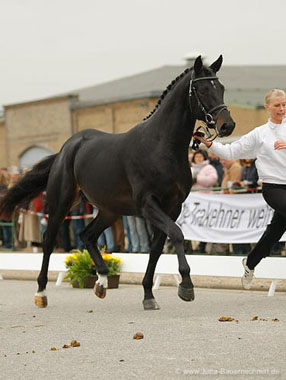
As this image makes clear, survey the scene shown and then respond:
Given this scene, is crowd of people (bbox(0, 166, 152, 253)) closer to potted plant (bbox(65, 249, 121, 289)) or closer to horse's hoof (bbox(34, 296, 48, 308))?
potted plant (bbox(65, 249, 121, 289))

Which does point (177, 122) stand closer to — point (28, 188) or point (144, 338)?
point (144, 338)

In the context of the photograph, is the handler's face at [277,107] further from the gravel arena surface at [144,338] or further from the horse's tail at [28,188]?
the horse's tail at [28,188]

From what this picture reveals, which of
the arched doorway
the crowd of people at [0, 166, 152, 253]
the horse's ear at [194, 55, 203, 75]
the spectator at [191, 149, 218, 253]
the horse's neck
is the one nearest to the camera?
the horse's ear at [194, 55, 203, 75]

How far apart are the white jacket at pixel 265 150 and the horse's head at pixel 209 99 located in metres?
0.71

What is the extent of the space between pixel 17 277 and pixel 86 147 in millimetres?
4738

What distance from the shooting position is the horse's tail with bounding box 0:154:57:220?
11.7 meters

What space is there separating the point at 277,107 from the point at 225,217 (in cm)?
549

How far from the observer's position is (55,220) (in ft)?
35.6

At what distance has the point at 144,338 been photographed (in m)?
7.31

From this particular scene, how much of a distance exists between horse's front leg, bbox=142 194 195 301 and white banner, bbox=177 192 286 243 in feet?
16.1

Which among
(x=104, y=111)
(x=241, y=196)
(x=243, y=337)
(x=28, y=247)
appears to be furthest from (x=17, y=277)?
(x=104, y=111)

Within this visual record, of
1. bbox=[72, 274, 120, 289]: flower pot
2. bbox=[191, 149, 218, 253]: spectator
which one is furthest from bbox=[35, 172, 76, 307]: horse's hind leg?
bbox=[191, 149, 218, 253]: spectator

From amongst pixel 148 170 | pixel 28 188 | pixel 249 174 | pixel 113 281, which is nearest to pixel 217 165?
pixel 249 174

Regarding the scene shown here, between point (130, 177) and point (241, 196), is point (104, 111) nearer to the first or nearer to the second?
point (241, 196)
